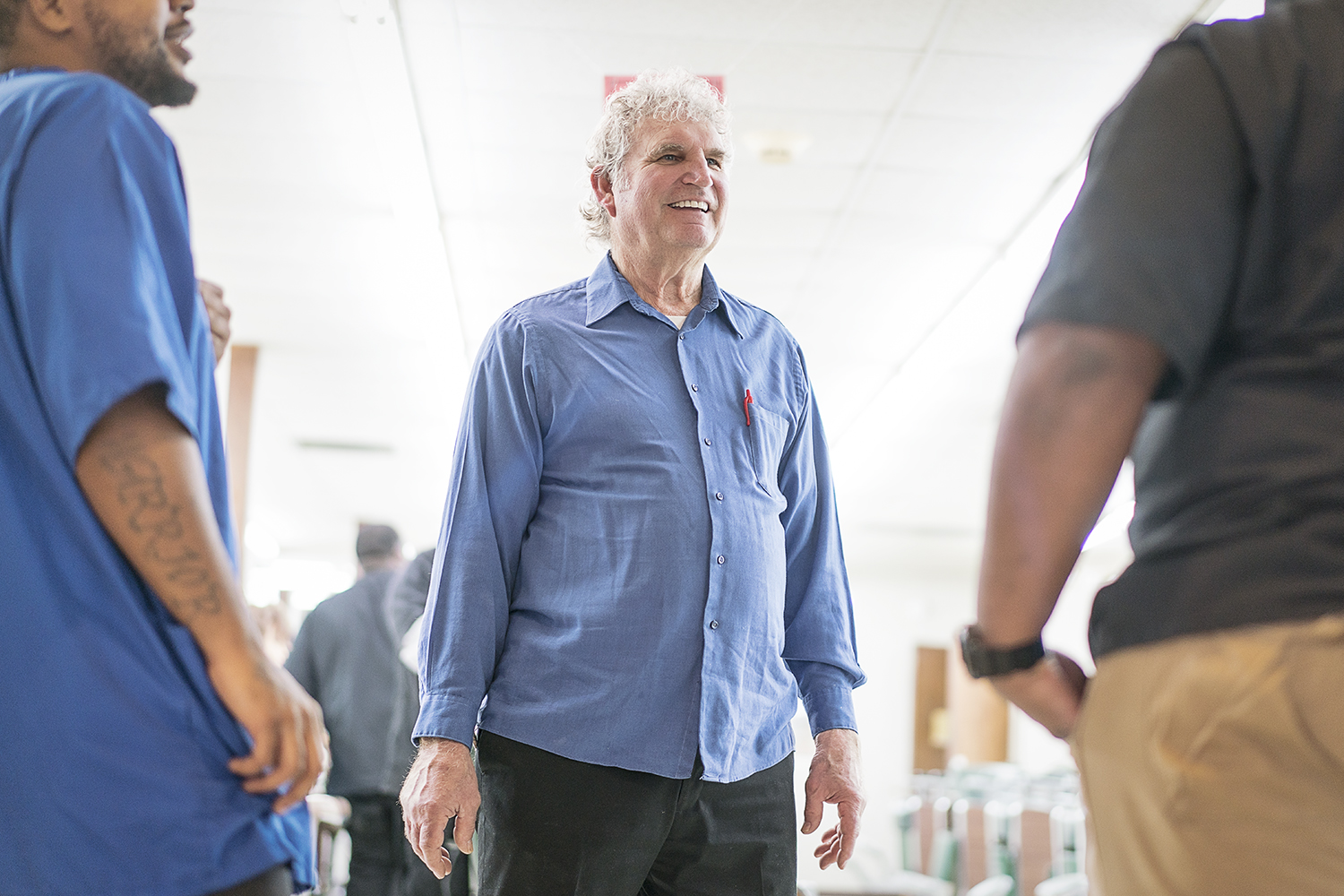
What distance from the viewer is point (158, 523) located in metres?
0.87

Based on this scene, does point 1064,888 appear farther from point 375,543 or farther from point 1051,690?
point 1051,690

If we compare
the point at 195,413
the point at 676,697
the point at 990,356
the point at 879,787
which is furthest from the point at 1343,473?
the point at 879,787

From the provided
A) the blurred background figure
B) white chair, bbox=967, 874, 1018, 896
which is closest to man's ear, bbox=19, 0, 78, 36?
the blurred background figure

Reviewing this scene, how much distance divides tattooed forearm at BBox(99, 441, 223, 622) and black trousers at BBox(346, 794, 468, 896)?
341 cm

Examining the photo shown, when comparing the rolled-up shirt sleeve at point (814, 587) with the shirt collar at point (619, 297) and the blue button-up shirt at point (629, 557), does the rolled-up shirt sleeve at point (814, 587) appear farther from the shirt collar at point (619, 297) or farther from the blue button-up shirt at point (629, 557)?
the shirt collar at point (619, 297)

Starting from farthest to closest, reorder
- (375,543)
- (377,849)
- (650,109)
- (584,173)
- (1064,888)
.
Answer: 1. (1064,888)
2. (375,543)
3. (377,849)
4. (584,173)
5. (650,109)

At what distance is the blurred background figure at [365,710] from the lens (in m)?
4.20

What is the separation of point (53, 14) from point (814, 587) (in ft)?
4.08

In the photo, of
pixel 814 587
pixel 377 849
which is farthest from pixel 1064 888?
A: pixel 814 587

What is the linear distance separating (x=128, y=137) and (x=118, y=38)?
0.14 meters

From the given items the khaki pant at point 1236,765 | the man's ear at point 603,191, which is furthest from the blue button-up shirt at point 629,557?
the khaki pant at point 1236,765

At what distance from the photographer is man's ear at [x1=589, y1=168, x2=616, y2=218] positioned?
1986 mm

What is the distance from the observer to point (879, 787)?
17250 mm

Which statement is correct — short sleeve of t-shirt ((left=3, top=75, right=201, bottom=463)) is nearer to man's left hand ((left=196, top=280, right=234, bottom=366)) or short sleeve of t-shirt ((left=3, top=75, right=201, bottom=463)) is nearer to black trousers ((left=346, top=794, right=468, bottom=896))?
man's left hand ((left=196, top=280, right=234, bottom=366))
